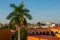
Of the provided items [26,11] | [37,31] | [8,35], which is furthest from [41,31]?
[26,11]

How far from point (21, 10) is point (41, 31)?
25.1 m

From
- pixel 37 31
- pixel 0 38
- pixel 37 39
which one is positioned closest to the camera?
pixel 37 39

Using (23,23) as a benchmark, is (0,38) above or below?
below

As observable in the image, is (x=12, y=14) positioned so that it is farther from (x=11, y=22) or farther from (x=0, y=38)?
(x=0, y=38)

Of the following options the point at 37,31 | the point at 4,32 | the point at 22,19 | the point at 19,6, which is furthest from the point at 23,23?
the point at 37,31

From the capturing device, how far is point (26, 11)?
30469 millimetres

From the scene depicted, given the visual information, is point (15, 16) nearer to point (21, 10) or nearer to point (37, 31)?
point (21, 10)

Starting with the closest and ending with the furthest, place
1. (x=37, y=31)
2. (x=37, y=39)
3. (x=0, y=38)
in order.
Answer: (x=37, y=39) → (x=0, y=38) → (x=37, y=31)

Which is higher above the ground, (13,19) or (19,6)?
(19,6)

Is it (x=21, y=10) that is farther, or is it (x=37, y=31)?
(x=37, y=31)

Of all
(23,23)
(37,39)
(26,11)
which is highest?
(26,11)

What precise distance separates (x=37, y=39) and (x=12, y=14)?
590cm

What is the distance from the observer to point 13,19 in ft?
99.3

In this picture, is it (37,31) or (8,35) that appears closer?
(8,35)
